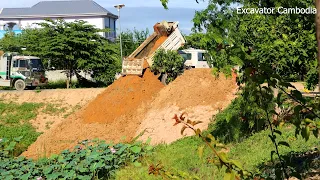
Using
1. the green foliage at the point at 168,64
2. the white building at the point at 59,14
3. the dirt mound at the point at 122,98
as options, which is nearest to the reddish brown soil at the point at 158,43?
the green foliage at the point at 168,64

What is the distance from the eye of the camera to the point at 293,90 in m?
2.55

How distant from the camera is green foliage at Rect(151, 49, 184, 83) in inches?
820

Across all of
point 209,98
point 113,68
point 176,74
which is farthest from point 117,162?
point 113,68

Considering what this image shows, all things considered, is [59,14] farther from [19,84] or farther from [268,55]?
[268,55]

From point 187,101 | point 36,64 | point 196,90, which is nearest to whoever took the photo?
point 187,101

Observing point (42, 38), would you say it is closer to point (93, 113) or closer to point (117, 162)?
point (93, 113)

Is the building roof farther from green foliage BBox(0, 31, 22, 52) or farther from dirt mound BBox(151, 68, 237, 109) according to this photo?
dirt mound BBox(151, 68, 237, 109)

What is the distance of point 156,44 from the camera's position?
22.0 meters

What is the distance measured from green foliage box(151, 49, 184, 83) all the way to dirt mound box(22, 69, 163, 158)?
1.35 ft

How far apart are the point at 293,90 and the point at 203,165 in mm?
6082

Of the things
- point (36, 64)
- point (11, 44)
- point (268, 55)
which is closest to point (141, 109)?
point (268, 55)

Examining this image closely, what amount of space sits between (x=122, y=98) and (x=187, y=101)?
3.30 metres

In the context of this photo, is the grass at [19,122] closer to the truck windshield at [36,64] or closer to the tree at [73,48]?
the truck windshield at [36,64]

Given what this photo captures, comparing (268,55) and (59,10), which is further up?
(59,10)
